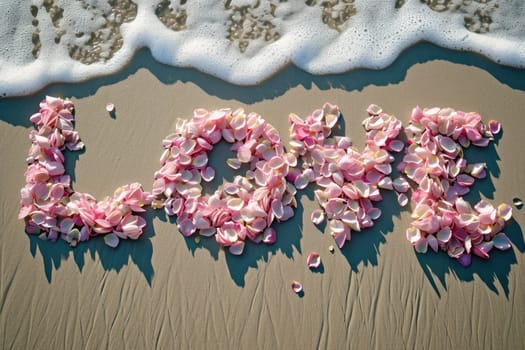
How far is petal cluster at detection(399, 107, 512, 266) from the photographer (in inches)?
108

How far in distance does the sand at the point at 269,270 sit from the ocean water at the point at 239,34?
0.22 meters

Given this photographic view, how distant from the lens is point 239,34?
3430mm

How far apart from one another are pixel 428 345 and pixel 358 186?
1014 millimetres

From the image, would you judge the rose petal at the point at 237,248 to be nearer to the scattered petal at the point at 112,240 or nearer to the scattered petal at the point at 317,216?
the scattered petal at the point at 317,216

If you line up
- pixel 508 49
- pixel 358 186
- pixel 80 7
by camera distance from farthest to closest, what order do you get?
1. pixel 80 7
2. pixel 508 49
3. pixel 358 186

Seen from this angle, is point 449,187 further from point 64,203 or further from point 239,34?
point 64,203

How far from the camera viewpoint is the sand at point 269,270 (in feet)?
8.70

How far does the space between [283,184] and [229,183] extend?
0.36 metres

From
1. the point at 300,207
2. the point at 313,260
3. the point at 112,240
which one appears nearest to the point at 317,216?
the point at 300,207

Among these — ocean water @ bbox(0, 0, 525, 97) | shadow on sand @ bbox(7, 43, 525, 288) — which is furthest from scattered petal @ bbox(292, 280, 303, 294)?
ocean water @ bbox(0, 0, 525, 97)

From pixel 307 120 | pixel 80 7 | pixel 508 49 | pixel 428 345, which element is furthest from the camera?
pixel 80 7

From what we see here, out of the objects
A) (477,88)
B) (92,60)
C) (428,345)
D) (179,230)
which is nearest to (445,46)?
(477,88)

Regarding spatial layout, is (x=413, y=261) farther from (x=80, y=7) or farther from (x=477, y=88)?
(x=80, y=7)

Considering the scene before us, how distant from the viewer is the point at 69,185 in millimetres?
3035
